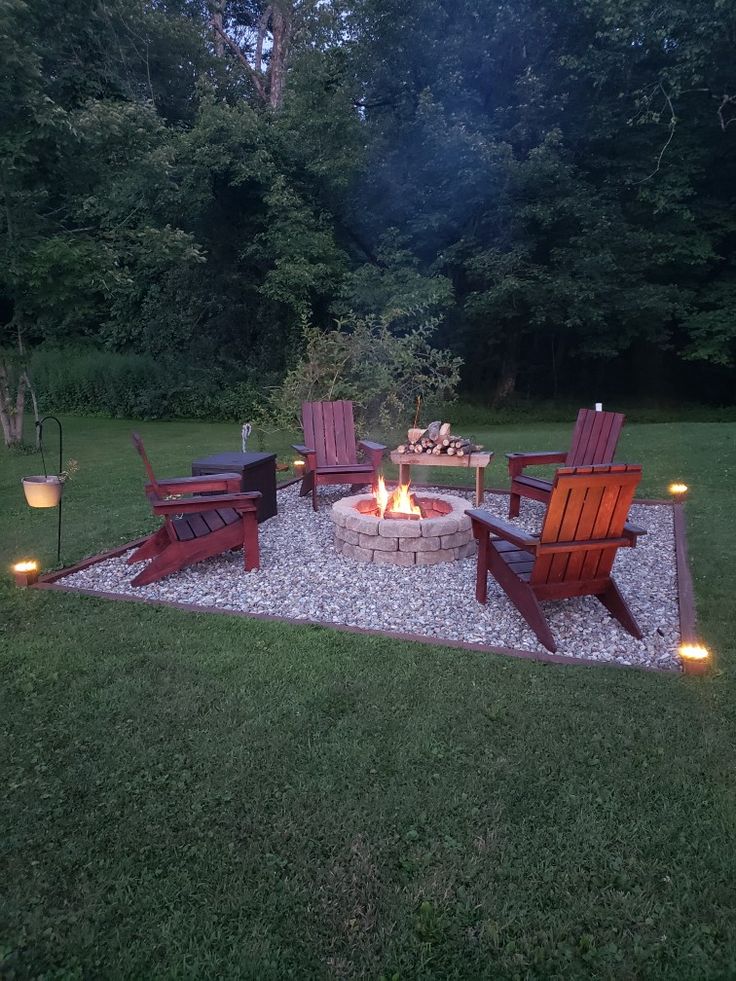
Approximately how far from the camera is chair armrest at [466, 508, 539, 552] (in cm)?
323

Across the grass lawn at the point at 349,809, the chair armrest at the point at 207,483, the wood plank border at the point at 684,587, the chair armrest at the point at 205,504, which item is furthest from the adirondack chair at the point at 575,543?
the chair armrest at the point at 207,483

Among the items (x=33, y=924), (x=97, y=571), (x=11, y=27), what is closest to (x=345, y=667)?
(x=33, y=924)

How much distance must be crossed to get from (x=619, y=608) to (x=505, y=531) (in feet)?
2.34

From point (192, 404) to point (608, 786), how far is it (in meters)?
15.0

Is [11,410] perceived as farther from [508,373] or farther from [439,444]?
Result: [508,373]

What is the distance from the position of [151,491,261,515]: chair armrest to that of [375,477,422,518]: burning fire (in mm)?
1022

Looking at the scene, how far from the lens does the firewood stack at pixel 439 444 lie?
19.2 ft

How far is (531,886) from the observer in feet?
5.95

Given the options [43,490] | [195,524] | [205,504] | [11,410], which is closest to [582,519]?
[205,504]

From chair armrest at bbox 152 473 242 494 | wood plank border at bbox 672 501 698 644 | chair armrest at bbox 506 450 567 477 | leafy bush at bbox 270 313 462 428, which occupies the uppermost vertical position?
leafy bush at bbox 270 313 462 428

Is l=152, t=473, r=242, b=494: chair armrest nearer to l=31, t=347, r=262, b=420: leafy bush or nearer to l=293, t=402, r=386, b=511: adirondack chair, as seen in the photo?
l=293, t=402, r=386, b=511: adirondack chair

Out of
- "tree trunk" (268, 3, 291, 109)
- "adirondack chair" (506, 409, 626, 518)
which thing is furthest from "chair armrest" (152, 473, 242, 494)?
"tree trunk" (268, 3, 291, 109)

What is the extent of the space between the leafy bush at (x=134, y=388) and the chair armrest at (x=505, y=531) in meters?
12.0

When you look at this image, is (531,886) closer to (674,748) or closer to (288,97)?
(674,748)
